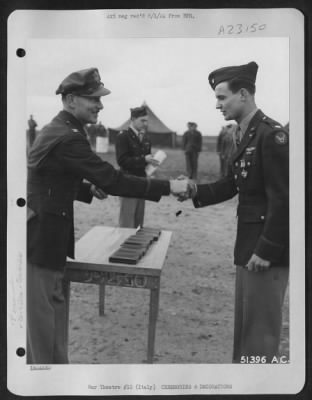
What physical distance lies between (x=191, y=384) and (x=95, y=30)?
0.87 m

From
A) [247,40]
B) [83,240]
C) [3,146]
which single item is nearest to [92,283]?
[83,240]

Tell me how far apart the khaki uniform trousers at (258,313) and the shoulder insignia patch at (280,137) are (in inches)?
11.7

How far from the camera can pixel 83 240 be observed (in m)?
0.99

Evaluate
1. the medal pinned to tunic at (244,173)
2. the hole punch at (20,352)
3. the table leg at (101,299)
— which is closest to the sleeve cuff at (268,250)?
the medal pinned to tunic at (244,173)

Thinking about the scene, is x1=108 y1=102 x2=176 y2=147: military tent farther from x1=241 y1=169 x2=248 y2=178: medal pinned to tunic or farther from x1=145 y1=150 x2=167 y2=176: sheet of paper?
x1=241 y1=169 x2=248 y2=178: medal pinned to tunic

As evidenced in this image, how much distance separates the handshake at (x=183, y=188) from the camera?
38.8 inches

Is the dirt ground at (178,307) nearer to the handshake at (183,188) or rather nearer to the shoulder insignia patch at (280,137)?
the handshake at (183,188)

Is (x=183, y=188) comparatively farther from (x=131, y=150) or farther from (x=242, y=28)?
(x=242, y=28)

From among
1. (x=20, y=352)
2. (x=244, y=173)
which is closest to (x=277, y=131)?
(x=244, y=173)

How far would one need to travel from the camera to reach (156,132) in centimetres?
99

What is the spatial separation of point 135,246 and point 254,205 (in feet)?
0.95

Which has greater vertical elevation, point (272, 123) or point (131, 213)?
point (272, 123)

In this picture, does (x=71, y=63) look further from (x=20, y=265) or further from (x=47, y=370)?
(x=47, y=370)

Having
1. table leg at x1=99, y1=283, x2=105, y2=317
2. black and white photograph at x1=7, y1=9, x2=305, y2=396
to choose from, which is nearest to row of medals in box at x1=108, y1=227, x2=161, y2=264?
black and white photograph at x1=7, y1=9, x2=305, y2=396
